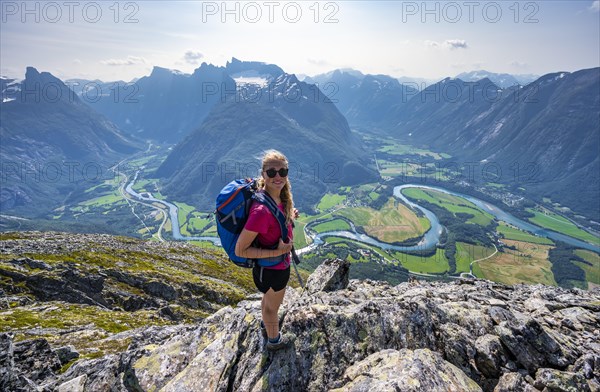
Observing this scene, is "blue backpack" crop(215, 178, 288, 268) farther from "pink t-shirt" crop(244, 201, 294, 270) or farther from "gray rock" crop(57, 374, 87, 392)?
"gray rock" crop(57, 374, 87, 392)

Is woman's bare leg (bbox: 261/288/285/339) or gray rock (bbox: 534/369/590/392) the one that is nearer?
woman's bare leg (bbox: 261/288/285/339)

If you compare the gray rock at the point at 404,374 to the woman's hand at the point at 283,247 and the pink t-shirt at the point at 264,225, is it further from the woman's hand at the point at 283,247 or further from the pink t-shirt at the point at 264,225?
the woman's hand at the point at 283,247

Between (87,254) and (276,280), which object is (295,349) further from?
(87,254)

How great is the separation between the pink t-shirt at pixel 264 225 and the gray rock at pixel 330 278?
1368 centimetres

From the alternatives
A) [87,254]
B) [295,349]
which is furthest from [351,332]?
[87,254]

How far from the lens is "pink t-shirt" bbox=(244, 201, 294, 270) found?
9461 millimetres

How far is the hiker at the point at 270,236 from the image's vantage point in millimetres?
9539

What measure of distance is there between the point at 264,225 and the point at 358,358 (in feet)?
23.9

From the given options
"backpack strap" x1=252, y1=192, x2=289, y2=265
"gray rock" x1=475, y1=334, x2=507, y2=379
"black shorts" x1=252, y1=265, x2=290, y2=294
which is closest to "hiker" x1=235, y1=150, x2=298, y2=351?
"black shorts" x1=252, y1=265, x2=290, y2=294

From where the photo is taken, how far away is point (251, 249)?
9.79m

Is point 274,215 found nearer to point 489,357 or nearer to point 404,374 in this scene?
point 404,374

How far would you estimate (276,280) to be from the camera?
35.7ft

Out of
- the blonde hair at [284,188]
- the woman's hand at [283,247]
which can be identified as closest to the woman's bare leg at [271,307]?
the woman's hand at [283,247]

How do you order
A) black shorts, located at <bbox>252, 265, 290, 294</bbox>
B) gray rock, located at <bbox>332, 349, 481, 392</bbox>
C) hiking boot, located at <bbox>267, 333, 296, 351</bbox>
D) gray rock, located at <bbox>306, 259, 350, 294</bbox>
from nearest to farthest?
gray rock, located at <bbox>332, 349, 481, 392</bbox> < black shorts, located at <bbox>252, 265, 290, 294</bbox> < hiking boot, located at <bbox>267, 333, 296, 351</bbox> < gray rock, located at <bbox>306, 259, 350, 294</bbox>
